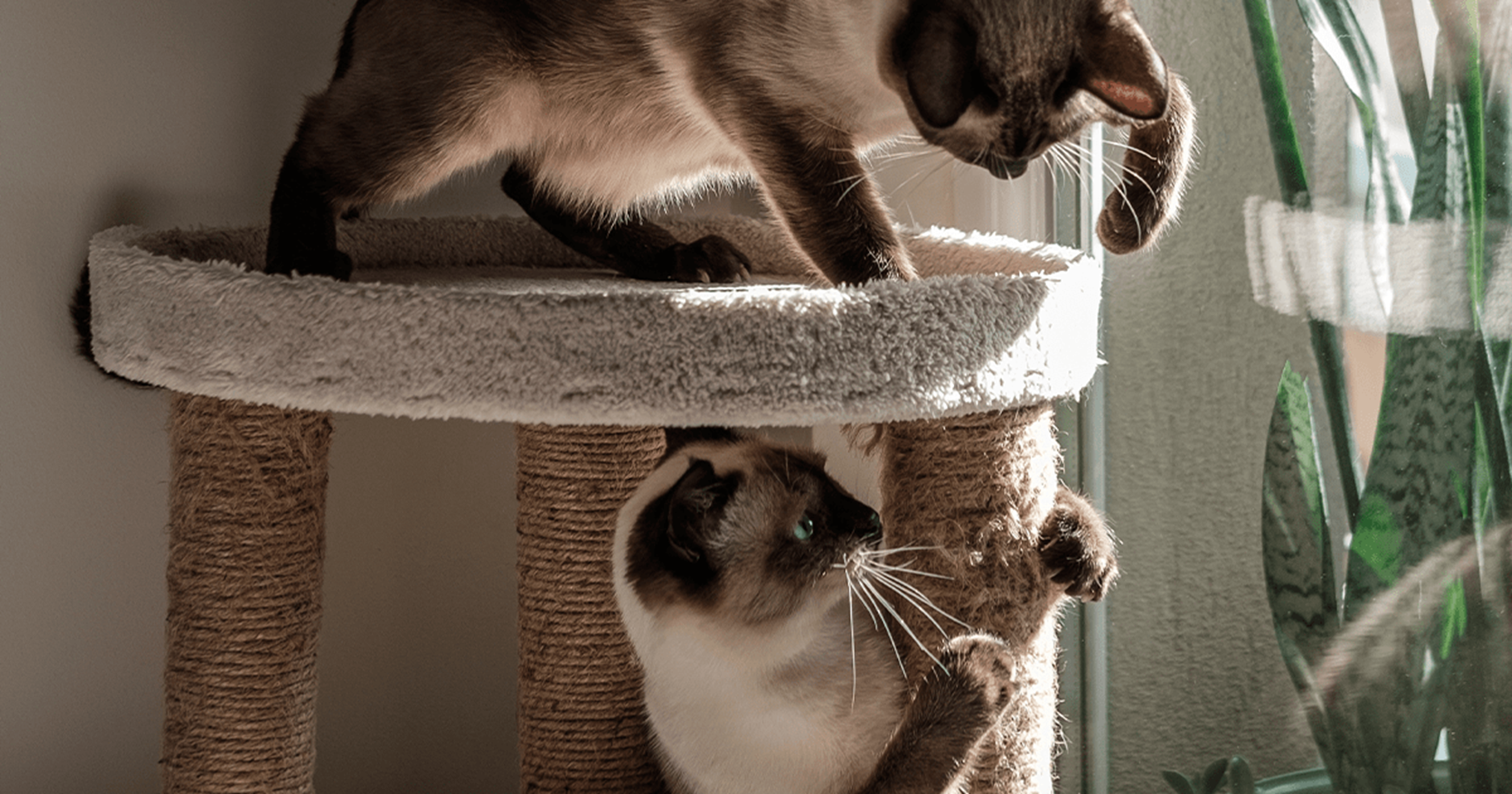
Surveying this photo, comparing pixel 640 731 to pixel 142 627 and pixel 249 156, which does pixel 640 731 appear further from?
pixel 249 156

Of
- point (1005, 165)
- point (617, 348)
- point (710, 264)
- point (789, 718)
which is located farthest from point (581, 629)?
point (1005, 165)

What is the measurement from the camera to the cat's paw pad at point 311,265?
120cm

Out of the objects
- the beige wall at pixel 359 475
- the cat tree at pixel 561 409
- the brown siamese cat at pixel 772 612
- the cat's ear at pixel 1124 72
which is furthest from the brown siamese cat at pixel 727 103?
the beige wall at pixel 359 475

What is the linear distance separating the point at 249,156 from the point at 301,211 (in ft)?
1.43

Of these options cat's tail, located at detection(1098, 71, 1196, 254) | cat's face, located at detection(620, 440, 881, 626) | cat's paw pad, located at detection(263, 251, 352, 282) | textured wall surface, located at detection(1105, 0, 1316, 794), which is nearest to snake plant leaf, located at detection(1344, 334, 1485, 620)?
textured wall surface, located at detection(1105, 0, 1316, 794)

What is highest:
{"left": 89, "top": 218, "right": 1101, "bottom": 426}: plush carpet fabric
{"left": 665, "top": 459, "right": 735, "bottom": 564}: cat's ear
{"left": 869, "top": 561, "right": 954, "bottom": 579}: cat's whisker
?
{"left": 89, "top": 218, "right": 1101, "bottom": 426}: plush carpet fabric

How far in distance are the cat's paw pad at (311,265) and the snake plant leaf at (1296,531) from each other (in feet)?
3.41

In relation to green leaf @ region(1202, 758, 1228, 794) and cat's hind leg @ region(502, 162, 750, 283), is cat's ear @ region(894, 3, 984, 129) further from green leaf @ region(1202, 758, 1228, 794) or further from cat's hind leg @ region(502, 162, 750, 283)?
green leaf @ region(1202, 758, 1228, 794)

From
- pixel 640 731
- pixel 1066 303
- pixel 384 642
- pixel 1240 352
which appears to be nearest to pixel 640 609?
pixel 640 731

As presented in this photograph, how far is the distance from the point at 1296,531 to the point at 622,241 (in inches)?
33.1

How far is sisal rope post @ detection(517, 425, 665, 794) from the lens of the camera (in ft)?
4.52

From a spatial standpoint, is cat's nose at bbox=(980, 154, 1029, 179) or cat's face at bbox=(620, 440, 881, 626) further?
cat's face at bbox=(620, 440, 881, 626)

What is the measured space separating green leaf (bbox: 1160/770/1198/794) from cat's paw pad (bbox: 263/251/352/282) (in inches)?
46.0

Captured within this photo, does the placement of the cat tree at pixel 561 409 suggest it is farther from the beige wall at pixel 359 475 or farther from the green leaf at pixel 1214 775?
the green leaf at pixel 1214 775
